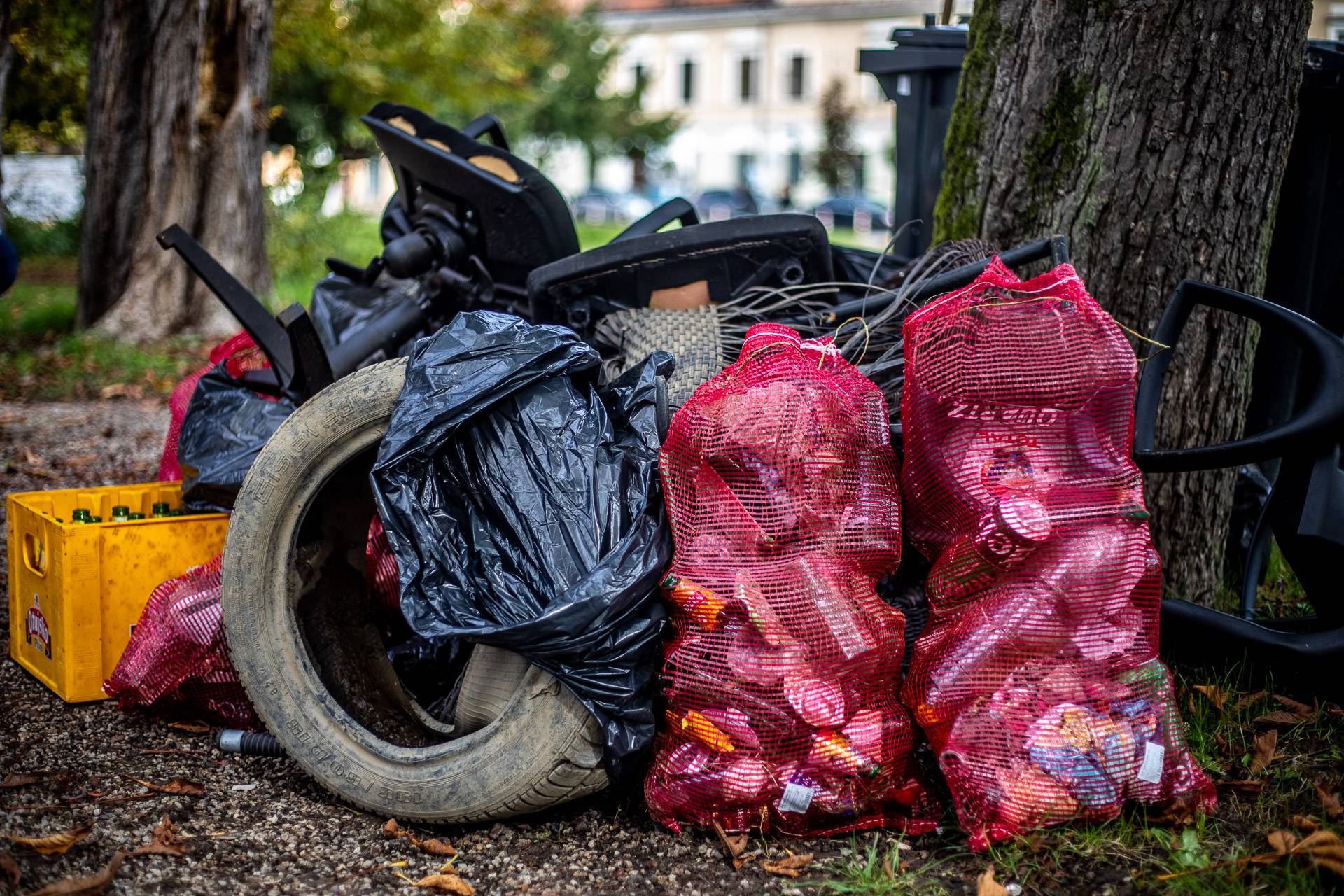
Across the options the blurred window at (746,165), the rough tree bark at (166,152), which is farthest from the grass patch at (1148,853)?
the blurred window at (746,165)

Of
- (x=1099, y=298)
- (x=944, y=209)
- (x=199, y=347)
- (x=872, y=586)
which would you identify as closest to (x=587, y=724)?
(x=872, y=586)

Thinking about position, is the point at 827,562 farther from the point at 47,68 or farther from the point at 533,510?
the point at 47,68

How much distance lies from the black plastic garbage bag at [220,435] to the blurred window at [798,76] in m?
43.2

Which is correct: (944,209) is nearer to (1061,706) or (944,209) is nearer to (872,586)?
(872,586)

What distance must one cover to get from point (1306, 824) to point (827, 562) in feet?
3.27

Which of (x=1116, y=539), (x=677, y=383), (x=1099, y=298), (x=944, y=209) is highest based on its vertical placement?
(x=944, y=209)

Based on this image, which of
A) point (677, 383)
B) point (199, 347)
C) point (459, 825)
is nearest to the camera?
point (459, 825)

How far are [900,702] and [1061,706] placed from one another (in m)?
0.33

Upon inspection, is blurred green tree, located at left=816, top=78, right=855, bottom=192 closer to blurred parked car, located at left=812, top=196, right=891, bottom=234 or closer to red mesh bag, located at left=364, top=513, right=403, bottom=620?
blurred parked car, located at left=812, top=196, right=891, bottom=234

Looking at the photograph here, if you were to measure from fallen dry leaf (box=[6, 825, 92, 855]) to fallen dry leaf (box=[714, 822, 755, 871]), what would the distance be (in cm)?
118

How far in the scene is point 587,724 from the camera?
210 centimetres

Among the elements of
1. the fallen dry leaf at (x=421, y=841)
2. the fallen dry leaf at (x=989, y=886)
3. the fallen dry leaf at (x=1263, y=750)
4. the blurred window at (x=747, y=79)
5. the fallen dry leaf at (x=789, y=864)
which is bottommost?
the fallen dry leaf at (x=421, y=841)

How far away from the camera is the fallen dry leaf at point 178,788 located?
2236mm

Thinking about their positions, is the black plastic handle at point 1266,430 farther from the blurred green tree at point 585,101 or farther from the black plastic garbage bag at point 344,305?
the blurred green tree at point 585,101
